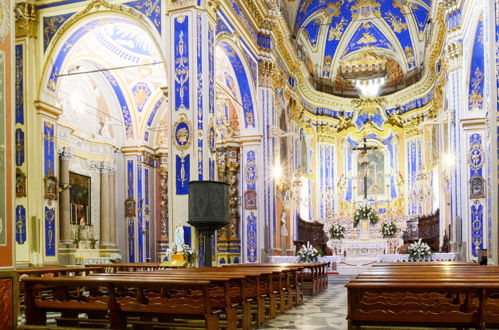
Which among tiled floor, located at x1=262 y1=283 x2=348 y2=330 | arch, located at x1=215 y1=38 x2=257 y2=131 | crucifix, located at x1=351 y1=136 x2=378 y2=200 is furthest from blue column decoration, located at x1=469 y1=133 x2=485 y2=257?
crucifix, located at x1=351 y1=136 x2=378 y2=200

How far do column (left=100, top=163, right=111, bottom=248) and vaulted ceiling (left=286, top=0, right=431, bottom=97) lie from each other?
9734 millimetres

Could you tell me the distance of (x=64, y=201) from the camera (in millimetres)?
15383

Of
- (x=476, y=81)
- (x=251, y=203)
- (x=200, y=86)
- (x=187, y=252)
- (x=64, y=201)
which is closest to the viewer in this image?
(x=187, y=252)

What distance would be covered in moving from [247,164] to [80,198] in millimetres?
4961

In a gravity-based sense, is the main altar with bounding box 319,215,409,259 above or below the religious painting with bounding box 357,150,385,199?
below

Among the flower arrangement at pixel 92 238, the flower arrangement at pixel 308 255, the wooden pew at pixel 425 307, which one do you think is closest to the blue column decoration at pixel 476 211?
the flower arrangement at pixel 308 255

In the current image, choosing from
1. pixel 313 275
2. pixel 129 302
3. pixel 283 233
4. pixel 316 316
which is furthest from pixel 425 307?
pixel 283 233

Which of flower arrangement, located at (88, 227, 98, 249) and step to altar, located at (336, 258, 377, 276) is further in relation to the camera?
step to altar, located at (336, 258, 377, 276)

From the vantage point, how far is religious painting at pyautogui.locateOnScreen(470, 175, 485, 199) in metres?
13.9

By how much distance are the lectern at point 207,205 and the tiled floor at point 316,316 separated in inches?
73.8

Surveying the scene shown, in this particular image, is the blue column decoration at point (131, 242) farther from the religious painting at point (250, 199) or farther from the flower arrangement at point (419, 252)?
the flower arrangement at point (419, 252)

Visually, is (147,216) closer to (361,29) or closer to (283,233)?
(283,233)

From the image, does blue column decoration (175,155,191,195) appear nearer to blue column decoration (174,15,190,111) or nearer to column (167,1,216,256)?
column (167,1,216,256)

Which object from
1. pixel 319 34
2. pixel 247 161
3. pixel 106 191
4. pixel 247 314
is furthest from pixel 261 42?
pixel 247 314
